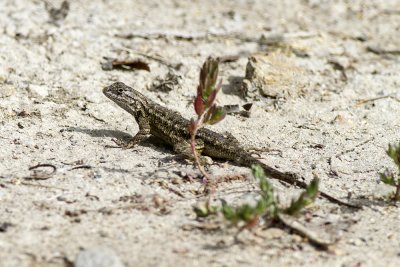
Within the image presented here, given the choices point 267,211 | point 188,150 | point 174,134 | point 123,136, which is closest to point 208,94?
point 267,211

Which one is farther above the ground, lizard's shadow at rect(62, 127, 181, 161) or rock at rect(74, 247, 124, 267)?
rock at rect(74, 247, 124, 267)

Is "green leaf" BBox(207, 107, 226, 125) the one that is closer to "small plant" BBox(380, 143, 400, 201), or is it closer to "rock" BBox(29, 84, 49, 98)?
"small plant" BBox(380, 143, 400, 201)

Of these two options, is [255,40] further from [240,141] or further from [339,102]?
[240,141]

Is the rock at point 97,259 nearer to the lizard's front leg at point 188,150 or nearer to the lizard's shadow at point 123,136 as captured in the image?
the lizard's front leg at point 188,150

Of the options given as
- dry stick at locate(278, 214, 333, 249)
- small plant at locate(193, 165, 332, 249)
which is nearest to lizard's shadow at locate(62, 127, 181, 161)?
small plant at locate(193, 165, 332, 249)

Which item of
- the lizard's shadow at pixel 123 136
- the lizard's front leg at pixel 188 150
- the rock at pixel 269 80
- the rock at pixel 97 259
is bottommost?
the lizard's shadow at pixel 123 136

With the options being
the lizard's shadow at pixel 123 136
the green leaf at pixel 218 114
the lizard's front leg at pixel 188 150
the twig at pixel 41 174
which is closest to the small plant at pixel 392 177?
the green leaf at pixel 218 114

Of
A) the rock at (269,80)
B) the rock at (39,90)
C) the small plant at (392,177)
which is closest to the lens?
the small plant at (392,177)

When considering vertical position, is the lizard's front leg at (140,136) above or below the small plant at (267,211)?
below
